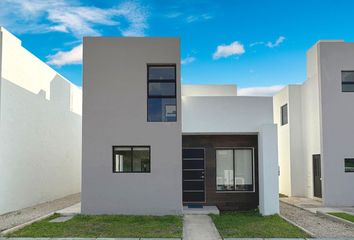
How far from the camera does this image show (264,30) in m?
17.0

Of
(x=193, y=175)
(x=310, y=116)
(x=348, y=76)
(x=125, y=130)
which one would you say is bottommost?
(x=193, y=175)

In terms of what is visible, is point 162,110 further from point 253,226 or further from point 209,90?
point 209,90

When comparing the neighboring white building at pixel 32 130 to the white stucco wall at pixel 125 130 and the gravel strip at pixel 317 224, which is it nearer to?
the white stucco wall at pixel 125 130

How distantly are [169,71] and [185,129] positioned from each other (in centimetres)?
212

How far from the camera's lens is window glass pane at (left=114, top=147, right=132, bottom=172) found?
12.3 m

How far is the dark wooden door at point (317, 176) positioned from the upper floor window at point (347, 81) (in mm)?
3146

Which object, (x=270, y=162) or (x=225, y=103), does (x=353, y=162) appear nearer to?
(x=270, y=162)

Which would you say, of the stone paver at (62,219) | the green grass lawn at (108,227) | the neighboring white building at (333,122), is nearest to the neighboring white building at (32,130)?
the stone paver at (62,219)

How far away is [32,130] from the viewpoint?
14.9m

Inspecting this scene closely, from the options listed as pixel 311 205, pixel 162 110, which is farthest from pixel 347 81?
pixel 162 110

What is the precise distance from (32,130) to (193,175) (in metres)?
6.75

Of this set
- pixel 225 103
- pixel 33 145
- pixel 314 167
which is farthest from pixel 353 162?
pixel 33 145

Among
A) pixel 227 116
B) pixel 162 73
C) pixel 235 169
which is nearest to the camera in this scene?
pixel 162 73

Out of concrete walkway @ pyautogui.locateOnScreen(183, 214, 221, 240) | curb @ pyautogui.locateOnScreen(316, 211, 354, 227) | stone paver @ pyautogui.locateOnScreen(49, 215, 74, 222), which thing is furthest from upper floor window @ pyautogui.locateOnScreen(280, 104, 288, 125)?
stone paver @ pyautogui.locateOnScreen(49, 215, 74, 222)
